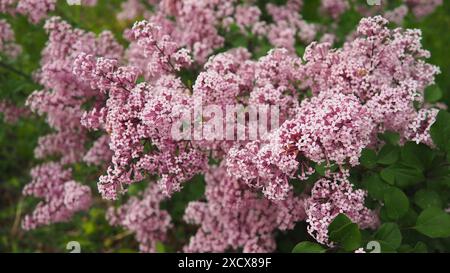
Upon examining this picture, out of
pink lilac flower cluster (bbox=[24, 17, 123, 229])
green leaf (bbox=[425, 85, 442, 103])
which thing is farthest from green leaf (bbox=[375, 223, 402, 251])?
pink lilac flower cluster (bbox=[24, 17, 123, 229])

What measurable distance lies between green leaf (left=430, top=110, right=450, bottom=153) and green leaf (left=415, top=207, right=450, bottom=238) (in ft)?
1.19

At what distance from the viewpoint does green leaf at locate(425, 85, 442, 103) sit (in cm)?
348

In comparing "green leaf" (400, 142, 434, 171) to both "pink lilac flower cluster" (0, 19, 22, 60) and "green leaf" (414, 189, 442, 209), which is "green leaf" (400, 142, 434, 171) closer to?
"green leaf" (414, 189, 442, 209)

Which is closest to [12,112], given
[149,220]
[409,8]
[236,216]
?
[149,220]

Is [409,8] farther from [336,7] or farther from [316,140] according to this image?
[316,140]

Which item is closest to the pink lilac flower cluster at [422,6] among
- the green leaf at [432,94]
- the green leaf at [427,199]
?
the green leaf at [432,94]

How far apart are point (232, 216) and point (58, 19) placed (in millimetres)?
1929

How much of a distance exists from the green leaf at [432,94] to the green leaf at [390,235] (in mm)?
1196

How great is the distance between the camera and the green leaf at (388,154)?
288cm

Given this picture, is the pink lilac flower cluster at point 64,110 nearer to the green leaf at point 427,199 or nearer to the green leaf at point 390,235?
the green leaf at point 390,235

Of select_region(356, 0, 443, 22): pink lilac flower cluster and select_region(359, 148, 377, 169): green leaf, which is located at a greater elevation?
select_region(356, 0, 443, 22): pink lilac flower cluster

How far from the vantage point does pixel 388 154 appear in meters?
2.92

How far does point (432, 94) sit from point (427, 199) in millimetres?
894
